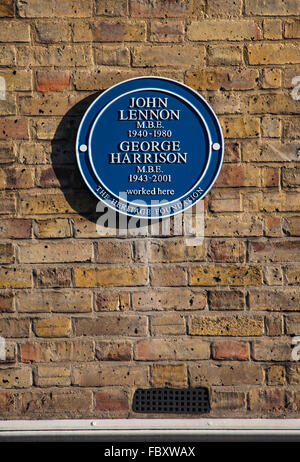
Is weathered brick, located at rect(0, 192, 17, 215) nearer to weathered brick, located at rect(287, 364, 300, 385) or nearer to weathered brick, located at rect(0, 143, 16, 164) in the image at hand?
weathered brick, located at rect(0, 143, 16, 164)

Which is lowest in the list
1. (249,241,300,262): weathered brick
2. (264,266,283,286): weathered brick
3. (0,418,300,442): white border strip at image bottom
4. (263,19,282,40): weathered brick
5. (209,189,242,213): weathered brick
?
(0,418,300,442): white border strip at image bottom

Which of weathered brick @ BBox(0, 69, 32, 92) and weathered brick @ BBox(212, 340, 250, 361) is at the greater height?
weathered brick @ BBox(0, 69, 32, 92)

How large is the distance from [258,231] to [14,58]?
4.09ft

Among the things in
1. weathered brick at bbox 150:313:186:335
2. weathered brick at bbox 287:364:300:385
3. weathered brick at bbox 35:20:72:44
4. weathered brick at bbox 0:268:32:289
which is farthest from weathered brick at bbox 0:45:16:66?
weathered brick at bbox 287:364:300:385

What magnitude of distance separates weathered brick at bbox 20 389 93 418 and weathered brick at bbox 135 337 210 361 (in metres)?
A: 0.29

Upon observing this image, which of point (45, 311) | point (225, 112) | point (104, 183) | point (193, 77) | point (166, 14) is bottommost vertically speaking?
point (45, 311)

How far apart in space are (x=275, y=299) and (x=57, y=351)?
0.94m

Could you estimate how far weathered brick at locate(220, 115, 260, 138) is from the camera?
2160mm

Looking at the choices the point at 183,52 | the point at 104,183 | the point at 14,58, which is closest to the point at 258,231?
the point at 104,183

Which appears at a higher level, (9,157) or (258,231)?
(9,157)

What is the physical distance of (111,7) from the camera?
7.04ft

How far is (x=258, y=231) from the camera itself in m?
2.17

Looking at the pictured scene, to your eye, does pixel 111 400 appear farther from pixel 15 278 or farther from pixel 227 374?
pixel 15 278

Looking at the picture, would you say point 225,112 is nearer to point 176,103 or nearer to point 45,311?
point 176,103
